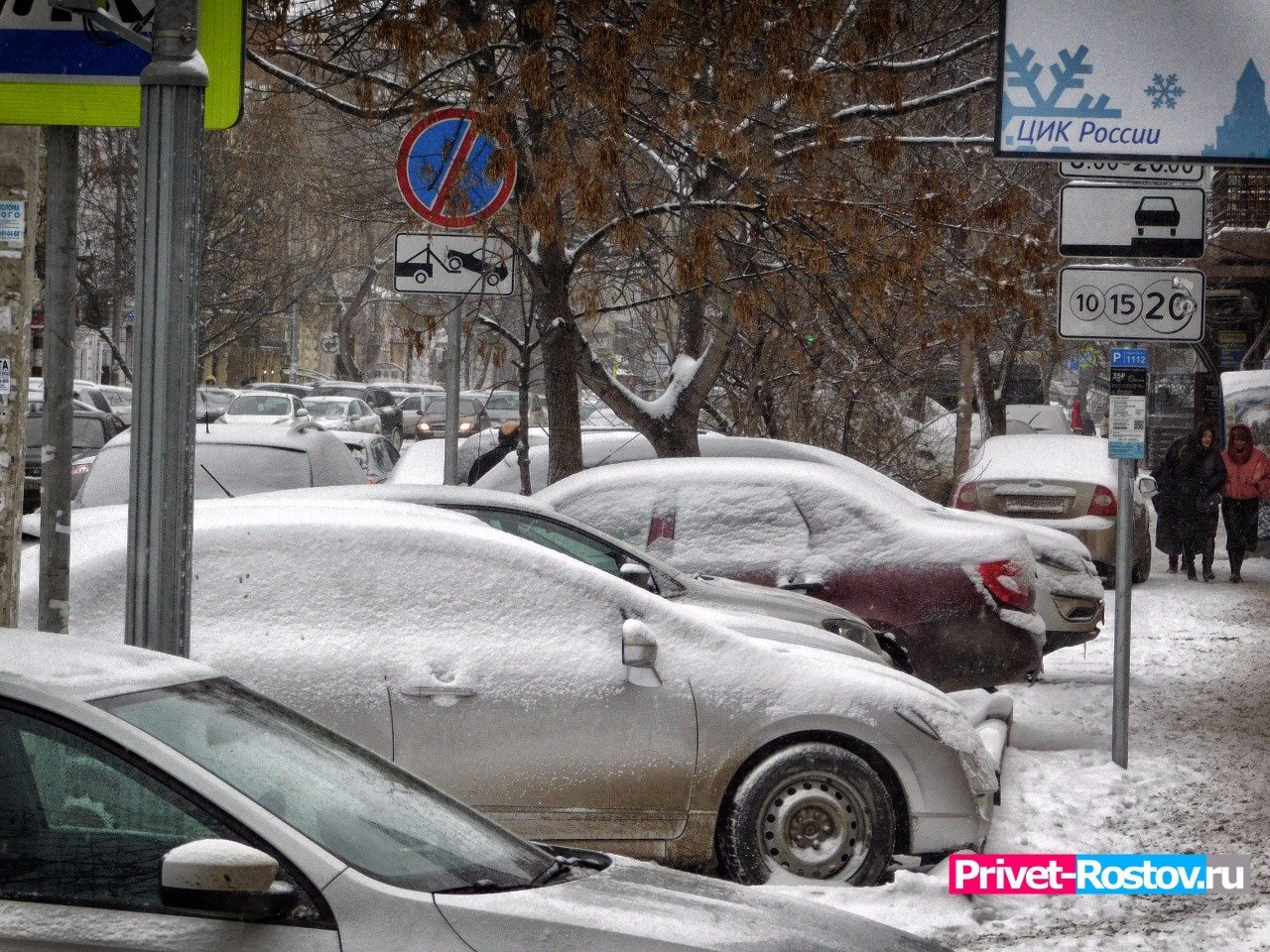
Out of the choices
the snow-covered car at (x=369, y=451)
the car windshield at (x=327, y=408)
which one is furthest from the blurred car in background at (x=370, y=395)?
the snow-covered car at (x=369, y=451)

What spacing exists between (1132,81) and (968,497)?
22.8 ft

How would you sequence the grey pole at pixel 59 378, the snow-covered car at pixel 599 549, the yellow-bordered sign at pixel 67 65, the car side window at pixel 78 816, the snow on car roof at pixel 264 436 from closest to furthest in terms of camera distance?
the car side window at pixel 78 816
the grey pole at pixel 59 378
the yellow-bordered sign at pixel 67 65
the snow-covered car at pixel 599 549
the snow on car roof at pixel 264 436

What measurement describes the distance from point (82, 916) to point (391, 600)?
11.4ft

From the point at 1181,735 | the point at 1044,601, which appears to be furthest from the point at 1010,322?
the point at 1181,735

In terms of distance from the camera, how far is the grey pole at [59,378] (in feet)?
16.8

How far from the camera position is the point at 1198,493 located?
60.8ft

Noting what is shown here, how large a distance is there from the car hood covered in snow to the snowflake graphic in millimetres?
7365

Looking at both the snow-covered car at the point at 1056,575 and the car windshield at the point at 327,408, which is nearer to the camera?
the snow-covered car at the point at 1056,575

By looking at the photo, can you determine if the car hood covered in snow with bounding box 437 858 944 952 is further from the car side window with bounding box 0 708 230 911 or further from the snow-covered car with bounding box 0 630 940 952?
the car side window with bounding box 0 708 230 911

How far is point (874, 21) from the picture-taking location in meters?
7.11

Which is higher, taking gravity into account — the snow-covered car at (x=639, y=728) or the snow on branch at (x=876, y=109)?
the snow on branch at (x=876, y=109)

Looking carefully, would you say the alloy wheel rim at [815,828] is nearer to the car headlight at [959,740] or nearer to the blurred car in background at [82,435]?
the car headlight at [959,740]

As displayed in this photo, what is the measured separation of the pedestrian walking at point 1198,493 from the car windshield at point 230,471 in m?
10.7

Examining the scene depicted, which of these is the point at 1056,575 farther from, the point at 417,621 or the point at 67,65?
the point at 67,65
